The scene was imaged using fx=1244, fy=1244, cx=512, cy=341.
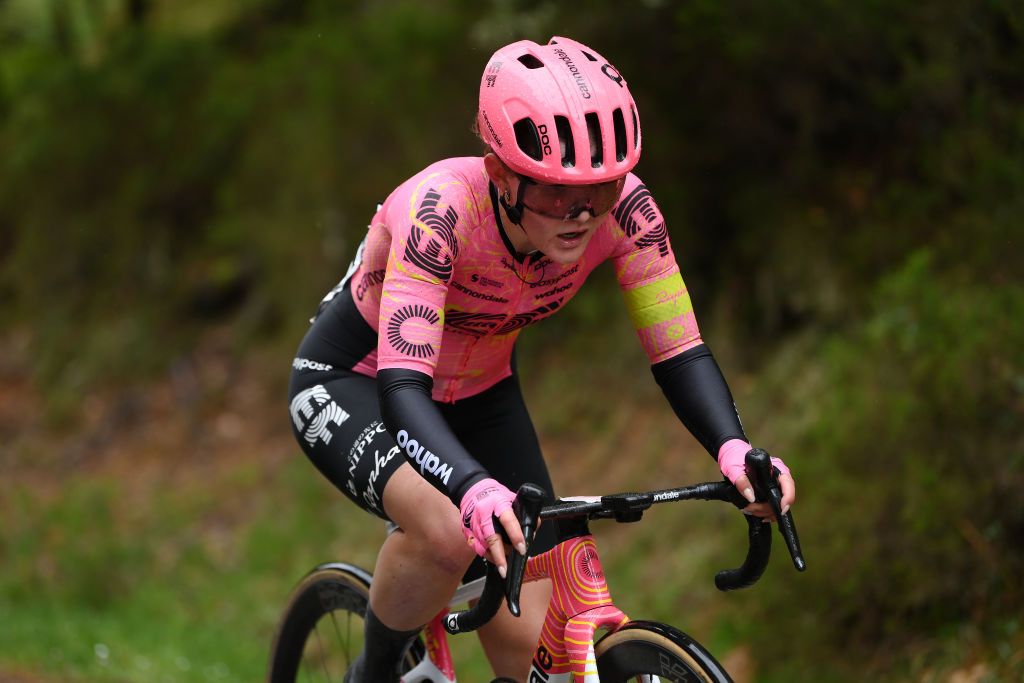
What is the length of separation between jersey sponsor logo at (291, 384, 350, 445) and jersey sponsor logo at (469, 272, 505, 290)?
0.63 meters

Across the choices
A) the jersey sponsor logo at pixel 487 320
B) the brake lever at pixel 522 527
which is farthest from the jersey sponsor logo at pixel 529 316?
the brake lever at pixel 522 527

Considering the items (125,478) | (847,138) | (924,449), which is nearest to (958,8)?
(847,138)

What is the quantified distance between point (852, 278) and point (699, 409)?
4.78m

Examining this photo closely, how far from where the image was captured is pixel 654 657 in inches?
129

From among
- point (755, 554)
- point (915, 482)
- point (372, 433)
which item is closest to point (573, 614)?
point (755, 554)

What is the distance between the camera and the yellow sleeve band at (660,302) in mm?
3793

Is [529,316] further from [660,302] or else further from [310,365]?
[310,365]

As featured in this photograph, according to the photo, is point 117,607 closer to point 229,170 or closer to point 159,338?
point 159,338

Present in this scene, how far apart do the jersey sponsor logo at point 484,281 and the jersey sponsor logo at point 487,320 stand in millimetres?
130

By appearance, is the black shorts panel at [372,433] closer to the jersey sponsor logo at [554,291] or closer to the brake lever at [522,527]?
the jersey sponsor logo at [554,291]

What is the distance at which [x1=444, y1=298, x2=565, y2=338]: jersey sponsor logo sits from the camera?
3889 millimetres

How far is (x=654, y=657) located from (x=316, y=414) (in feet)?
4.66

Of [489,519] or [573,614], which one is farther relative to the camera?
[573,614]

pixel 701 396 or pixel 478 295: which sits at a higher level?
pixel 478 295
